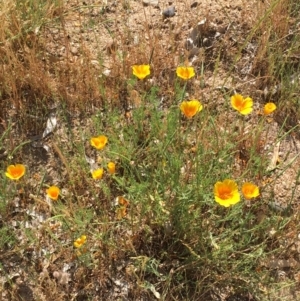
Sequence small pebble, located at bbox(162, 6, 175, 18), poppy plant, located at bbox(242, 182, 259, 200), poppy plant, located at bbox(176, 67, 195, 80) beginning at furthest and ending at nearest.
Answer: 1. small pebble, located at bbox(162, 6, 175, 18)
2. poppy plant, located at bbox(176, 67, 195, 80)
3. poppy plant, located at bbox(242, 182, 259, 200)

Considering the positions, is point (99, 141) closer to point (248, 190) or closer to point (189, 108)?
point (189, 108)

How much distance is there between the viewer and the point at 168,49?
3213 millimetres

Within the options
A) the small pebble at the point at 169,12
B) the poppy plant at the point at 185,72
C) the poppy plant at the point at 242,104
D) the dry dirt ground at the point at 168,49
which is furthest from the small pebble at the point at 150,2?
the poppy plant at the point at 242,104

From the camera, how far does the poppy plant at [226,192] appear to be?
81.5 inches

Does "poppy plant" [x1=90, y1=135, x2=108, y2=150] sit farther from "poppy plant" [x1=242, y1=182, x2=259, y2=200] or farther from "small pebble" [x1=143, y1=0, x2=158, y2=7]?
"small pebble" [x1=143, y1=0, x2=158, y2=7]

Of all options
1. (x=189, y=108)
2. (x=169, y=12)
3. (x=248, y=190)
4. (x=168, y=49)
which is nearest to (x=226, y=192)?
(x=248, y=190)

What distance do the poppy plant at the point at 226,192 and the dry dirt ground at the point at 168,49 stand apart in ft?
1.67

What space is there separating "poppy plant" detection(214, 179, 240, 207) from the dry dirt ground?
1.67 ft

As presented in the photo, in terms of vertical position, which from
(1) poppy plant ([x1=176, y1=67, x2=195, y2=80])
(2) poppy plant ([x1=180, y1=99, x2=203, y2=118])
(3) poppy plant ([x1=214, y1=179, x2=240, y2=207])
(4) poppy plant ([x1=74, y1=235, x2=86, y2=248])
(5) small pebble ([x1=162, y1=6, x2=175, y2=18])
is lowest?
(4) poppy plant ([x1=74, y1=235, x2=86, y2=248])

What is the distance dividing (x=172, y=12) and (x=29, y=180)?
63.4 inches

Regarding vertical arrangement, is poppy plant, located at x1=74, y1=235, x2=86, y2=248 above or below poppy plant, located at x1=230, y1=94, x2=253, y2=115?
below

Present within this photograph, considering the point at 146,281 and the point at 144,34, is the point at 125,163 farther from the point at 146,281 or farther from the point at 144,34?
the point at 144,34

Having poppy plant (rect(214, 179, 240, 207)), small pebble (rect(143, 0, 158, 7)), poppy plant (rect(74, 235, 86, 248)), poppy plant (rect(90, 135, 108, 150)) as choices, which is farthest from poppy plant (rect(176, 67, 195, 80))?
small pebble (rect(143, 0, 158, 7))

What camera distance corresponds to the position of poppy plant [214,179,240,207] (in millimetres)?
2070
